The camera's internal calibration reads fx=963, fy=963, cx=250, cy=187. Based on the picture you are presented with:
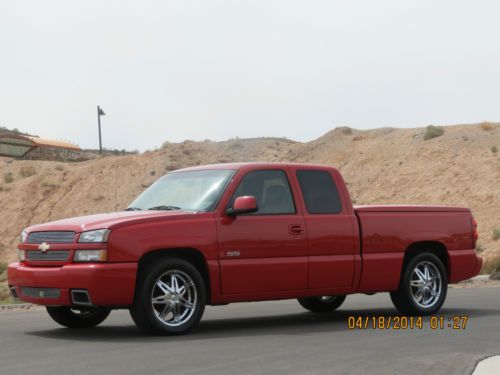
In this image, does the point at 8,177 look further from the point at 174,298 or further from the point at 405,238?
the point at 174,298

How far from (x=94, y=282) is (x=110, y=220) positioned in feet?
2.45

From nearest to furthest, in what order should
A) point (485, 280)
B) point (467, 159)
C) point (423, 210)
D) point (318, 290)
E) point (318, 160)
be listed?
point (318, 290)
point (423, 210)
point (485, 280)
point (467, 159)
point (318, 160)

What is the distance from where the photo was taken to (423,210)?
1320 centimetres

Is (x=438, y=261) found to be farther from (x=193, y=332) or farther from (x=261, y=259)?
(x=193, y=332)

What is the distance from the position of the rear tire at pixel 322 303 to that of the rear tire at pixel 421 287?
1.14m

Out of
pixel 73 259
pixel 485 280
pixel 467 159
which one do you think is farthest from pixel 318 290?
pixel 467 159

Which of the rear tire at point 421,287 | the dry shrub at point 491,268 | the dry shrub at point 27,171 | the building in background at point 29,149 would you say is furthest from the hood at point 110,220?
the building in background at point 29,149

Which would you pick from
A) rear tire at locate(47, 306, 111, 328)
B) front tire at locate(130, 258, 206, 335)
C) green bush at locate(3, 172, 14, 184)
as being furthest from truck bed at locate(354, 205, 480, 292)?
green bush at locate(3, 172, 14, 184)

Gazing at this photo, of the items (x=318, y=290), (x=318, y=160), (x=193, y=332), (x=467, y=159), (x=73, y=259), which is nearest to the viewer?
(x=73, y=259)

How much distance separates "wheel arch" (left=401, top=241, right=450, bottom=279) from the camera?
43.0 feet

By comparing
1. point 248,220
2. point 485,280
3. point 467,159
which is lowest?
point 485,280

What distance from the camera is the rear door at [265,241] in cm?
1108

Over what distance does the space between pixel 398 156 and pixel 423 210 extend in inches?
1798

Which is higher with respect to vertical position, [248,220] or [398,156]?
[398,156]
